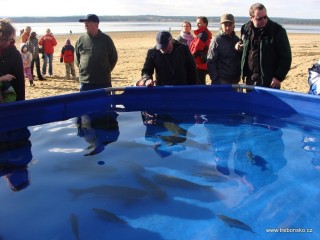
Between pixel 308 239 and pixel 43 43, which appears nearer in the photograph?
pixel 308 239

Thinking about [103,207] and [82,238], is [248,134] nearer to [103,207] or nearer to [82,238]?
[103,207]

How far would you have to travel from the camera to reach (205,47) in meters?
6.49

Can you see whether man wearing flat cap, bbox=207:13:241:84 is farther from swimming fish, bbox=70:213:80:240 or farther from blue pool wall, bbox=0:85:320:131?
swimming fish, bbox=70:213:80:240

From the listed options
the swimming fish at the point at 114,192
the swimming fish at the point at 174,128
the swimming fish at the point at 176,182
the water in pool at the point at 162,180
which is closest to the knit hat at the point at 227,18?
the water in pool at the point at 162,180

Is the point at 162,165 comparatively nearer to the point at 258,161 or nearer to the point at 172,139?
the point at 172,139

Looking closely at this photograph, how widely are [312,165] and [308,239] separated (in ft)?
4.89

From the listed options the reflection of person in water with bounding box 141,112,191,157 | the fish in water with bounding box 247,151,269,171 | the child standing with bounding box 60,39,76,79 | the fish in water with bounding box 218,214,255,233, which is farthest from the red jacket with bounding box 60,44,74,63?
the fish in water with bounding box 218,214,255,233

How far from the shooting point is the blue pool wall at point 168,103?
5.23 m

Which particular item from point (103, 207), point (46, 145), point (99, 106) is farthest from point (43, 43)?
point (103, 207)

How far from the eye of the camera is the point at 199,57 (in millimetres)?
6500

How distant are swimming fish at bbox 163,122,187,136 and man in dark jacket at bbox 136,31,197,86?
733mm

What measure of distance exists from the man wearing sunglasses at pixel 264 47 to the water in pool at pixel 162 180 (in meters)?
0.76

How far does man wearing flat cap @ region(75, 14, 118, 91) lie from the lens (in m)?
5.71

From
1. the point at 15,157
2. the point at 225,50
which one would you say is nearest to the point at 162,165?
the point at 15,157
